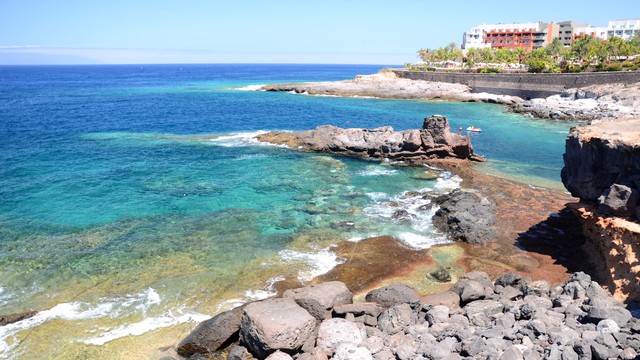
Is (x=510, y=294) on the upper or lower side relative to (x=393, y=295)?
upper

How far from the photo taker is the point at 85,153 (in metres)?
47.8

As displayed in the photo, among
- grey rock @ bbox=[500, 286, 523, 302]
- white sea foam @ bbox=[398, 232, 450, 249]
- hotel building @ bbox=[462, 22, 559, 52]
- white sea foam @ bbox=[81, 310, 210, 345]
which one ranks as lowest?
white sea foam @ bbox=[81, 310, 210, 345]

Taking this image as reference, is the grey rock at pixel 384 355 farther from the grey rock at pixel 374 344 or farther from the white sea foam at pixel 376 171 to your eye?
the white sea foam at pixel 376 171

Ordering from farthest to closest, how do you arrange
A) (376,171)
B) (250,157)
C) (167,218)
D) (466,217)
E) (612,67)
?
(612,67) → (250,157) → (376,171) → (167,218) → (466,217)

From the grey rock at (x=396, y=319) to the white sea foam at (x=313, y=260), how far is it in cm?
550

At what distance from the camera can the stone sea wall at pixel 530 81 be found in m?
81.2

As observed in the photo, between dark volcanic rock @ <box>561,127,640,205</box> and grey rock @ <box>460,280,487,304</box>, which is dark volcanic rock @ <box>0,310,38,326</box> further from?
dark volcanic rock @ <box>561,127,640,205</box>

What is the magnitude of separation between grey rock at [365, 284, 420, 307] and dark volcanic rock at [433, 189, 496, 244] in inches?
332

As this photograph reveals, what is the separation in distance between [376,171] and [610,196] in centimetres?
2298

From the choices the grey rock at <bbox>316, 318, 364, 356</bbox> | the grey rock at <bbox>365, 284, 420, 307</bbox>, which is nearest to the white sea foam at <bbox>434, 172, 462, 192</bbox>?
the grey rock at <bbox>365, 284, 420, 307</bbox>

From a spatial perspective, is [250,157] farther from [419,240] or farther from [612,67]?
[612,67]

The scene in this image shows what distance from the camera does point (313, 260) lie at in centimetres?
2409

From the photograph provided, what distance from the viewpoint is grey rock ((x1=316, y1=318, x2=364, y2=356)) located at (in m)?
16.0

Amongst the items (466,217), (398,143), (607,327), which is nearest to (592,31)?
(398,143)
